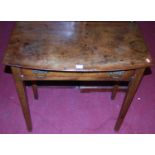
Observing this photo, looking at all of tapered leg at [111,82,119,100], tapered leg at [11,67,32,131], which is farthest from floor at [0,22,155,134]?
tapered leg at [11,67,32,131]

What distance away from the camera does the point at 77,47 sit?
106cm

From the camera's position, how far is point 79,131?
1520mm

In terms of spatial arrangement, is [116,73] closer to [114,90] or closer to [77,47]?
[77,47]

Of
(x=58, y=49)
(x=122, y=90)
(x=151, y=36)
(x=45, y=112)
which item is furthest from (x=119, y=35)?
(x=151, y=36)

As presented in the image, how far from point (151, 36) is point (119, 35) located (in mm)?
1287

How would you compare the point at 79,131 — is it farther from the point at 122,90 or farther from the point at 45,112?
the point at 122,90

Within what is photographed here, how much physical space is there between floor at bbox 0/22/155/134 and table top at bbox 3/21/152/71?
2.25 ft

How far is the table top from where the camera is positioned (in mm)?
978

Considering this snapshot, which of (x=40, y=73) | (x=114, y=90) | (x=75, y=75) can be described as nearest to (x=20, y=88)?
(x=40, y=73)

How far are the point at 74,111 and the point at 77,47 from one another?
27.3 inches

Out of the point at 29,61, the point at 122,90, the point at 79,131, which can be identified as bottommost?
the point at 79,131

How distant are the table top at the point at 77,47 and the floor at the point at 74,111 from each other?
685 millimetres

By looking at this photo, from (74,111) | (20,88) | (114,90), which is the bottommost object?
(74,111)

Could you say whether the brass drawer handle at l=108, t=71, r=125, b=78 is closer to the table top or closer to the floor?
the table top
